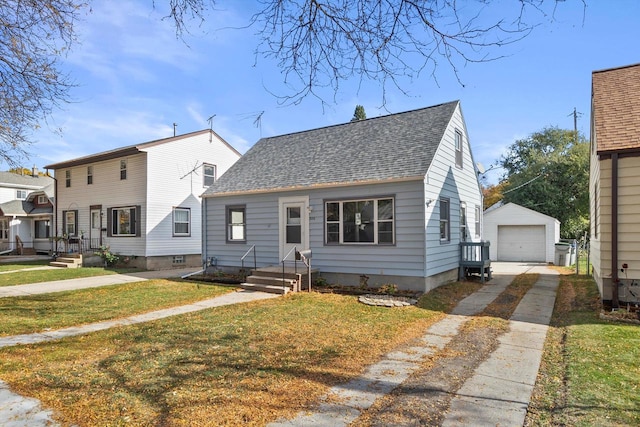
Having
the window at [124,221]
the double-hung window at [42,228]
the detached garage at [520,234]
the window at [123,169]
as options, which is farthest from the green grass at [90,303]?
the double-hung window at [42,228]

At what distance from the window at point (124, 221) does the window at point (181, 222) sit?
1666 mm

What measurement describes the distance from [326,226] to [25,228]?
26428 millimetres

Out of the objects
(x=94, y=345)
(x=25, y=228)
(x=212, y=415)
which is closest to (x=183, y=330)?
(x=94, y=345)

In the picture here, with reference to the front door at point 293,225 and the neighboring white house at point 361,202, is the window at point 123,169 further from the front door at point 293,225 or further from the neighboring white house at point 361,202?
the front door at point 293,225

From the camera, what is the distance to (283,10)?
13.0 feet

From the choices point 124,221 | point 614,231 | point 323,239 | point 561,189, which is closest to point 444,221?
point 323,239

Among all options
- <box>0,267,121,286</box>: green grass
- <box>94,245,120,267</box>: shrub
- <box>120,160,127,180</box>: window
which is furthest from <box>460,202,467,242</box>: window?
<box>94,245,120,267</box>: shrub

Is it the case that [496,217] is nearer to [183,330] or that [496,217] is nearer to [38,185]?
[183,330]

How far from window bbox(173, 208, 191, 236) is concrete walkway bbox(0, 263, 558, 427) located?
36.0 ft

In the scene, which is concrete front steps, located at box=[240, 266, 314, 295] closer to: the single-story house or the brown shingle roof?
the single-story house

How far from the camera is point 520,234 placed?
21.5 m

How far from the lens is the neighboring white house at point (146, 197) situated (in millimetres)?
17797

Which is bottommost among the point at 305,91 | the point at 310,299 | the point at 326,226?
the point at 310,299

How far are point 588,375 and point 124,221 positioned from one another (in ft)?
62.4
